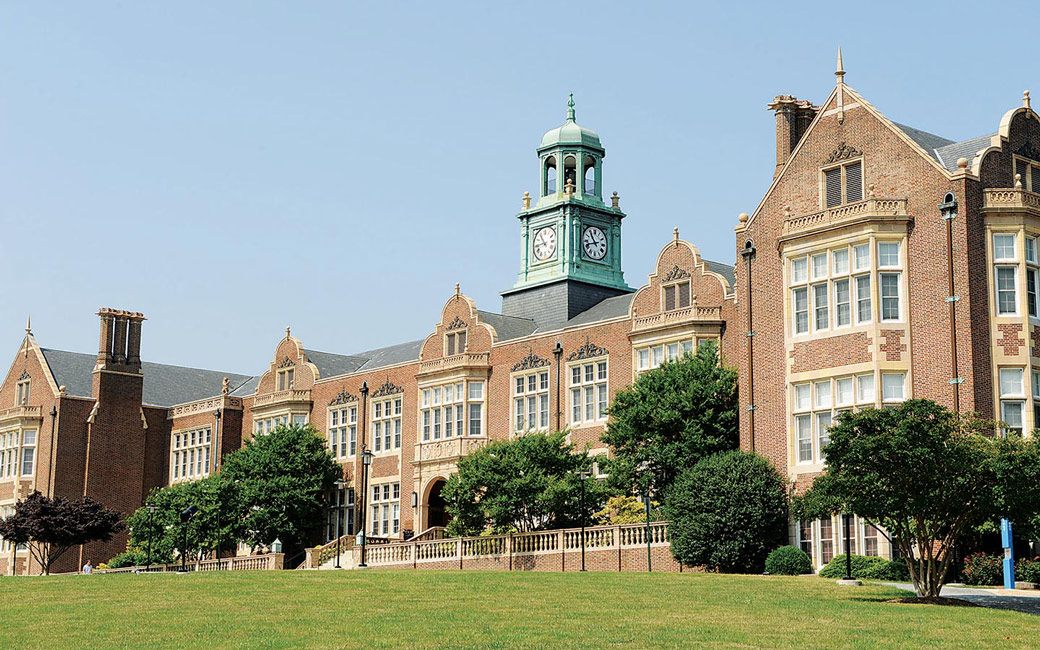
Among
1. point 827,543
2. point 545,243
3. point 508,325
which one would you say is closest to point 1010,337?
point 827,543

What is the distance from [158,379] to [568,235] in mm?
31213

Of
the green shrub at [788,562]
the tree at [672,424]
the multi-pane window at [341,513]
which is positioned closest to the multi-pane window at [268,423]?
the multi-pane window at [341,513]

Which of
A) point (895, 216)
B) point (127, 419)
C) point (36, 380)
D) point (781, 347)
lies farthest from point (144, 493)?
point (895, 216)

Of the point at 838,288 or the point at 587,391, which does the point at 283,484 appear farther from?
the point at 838,288

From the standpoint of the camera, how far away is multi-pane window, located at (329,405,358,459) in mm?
67062

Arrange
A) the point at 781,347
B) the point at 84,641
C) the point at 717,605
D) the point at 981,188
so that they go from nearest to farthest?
the point at 84,641
the point at 717,605
the point at 981,188
the point at 781,347

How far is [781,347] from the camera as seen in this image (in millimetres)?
A: 44938

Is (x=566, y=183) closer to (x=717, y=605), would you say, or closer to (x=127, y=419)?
(x=127, y=419)

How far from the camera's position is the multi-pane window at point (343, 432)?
67062 mm

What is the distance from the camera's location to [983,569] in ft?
123

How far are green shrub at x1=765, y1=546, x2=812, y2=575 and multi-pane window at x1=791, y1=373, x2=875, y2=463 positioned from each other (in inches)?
134

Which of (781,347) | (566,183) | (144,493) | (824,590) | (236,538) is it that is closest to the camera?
(824,590)

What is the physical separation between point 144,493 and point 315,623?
178 feet

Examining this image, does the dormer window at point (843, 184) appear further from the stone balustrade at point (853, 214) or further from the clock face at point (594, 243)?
the clock face at point (594, 243)
